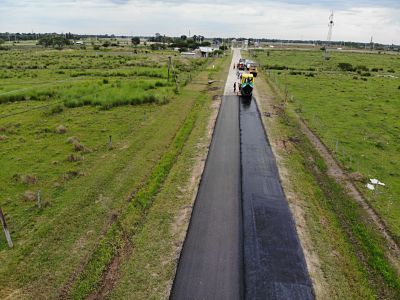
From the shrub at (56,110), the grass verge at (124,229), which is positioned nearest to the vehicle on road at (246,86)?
the grass verge at (124,229)

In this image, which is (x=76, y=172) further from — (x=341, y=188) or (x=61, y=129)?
(x=341, y=188)

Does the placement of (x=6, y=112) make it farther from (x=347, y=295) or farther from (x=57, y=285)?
(x=347, y=295)

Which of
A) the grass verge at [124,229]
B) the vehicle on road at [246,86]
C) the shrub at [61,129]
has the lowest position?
the grass verge at [124,229]

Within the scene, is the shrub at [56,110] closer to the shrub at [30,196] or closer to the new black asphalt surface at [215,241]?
the shrub at [30,196]

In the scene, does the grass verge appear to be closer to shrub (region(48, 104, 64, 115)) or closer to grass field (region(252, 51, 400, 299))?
grass field (region(252, 51, 400, 299))

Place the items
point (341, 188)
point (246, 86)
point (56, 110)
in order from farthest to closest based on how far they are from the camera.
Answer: point (246, 86) → point (56, 110) → point (341, 188)

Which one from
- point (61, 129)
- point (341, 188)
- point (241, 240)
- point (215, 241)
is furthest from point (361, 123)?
point (61, 129)
